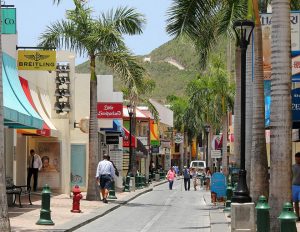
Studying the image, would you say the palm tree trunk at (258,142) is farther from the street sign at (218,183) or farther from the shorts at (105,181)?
the shorts at (105,181)

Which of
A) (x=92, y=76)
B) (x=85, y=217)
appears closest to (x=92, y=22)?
(x=92, y=76)

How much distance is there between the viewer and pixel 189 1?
24.7 m

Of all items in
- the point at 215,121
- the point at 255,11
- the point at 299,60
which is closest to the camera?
the point at 255,11

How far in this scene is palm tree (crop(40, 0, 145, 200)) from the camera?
31.3m

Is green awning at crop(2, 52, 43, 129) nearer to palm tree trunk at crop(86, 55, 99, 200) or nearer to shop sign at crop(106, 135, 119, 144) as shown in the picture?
palm tree trunk at crop(86, 55, 99, 200)

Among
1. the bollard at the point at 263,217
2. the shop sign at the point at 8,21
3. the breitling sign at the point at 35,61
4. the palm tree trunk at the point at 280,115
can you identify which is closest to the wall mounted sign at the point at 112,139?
the breitling sign at the point at 35,61

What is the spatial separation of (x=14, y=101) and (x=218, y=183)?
9047 mm

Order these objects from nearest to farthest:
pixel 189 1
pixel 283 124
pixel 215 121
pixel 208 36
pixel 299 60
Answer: pixel 283 124, pixel 299 60, pixel 189 1, pixel 208 36, pixel 215 121

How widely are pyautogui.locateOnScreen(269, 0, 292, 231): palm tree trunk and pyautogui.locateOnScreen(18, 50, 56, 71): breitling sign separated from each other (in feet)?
49.4

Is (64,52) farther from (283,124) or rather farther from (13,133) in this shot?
(283,124)

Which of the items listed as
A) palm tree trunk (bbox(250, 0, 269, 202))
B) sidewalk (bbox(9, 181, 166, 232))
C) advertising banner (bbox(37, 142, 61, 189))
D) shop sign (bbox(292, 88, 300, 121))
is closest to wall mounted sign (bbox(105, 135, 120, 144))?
advertising banner (bbox(37, 142, 61, 189))

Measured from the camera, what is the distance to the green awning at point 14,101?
23953 millimetres

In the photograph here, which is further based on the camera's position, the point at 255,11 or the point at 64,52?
the point at 64,52

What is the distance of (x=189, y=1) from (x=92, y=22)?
25.3ft
